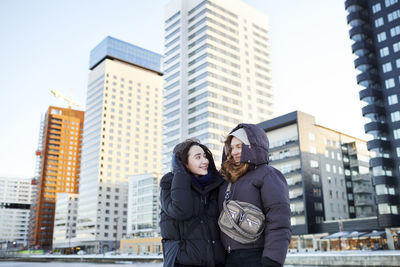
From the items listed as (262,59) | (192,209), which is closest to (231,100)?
(262,59)

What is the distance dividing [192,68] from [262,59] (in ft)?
82.6

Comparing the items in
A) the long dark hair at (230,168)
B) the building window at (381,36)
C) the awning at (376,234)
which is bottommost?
the awning at (376,234)

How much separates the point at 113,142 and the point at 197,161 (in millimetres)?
147040

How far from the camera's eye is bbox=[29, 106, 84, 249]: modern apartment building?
18125cm

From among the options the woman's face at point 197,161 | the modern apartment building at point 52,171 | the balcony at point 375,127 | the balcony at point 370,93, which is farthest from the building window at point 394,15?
the modern apartment building at point 52,171

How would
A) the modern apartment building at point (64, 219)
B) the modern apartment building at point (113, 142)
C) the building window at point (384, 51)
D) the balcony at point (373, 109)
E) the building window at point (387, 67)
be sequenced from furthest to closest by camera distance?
the modern apartment building at point (64, 219) < the modern apartment building at point (113, 142) < the building window at point (384, 51) < the building window at point (387, 67) < the balcony at point (373, 109)

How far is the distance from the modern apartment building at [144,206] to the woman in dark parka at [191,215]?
102816 millimetres

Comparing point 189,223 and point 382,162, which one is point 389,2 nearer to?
point 382,162

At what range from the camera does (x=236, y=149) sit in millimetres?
4539

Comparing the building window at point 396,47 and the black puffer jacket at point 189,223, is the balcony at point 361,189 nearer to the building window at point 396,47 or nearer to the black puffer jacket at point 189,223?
the building window at point 396,47

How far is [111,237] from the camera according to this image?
133m

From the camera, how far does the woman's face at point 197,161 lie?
4645mm

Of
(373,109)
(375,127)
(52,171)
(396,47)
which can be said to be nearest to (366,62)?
(396,47)

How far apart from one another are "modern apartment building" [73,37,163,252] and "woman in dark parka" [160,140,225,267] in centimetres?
13099
